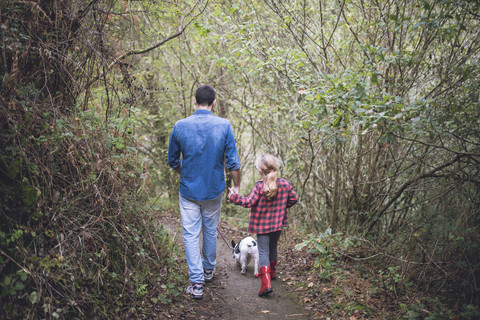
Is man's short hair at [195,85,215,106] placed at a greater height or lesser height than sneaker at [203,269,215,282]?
greater

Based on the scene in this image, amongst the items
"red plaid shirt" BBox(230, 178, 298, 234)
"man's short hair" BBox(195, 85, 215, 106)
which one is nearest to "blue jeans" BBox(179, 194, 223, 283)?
"red plaid shirt" BBox(230, 178, 298, 234)

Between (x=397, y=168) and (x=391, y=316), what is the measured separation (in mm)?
2742

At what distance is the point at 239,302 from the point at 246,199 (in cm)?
124

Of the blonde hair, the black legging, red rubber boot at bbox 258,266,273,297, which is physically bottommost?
red rubber boot at bbox 258,266,273,297

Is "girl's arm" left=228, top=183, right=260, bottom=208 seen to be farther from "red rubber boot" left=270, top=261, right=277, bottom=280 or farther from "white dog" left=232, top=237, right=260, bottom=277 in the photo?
"red rubber boot" left=270, top=261, right=277, bottom=280

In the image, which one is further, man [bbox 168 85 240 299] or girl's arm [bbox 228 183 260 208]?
girl's arm [bbox 228 183 260 208]

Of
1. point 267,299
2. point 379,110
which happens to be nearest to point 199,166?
point 267,299

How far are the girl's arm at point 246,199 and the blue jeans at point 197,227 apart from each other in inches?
7.1

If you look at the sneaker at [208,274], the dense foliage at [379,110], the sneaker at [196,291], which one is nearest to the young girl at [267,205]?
the sneaker at [208,274]

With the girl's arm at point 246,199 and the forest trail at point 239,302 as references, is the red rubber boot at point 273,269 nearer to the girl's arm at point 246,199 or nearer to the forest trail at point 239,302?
the forest trail at point 239,302

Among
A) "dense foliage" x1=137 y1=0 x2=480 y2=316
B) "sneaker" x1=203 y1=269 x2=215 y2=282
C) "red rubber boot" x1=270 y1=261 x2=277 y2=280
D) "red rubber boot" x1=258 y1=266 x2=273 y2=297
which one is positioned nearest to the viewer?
"dense foliage" x1=137 y1=0 x2=480 y2=316

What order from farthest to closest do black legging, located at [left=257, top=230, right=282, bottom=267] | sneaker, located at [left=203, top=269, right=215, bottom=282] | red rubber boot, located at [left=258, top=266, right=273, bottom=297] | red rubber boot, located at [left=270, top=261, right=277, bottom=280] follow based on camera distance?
1. red rubber boot, located at [left=270, top=261, right=277, bottom=280]
2. sneaker, located at [left=203, top=269, right=215, bottom=282]
3. black legging, located at [left=257, top=230, right=282, bottom=267]
4. red rubber boot, located at [left=258, top=266, right=273, bottom=297]

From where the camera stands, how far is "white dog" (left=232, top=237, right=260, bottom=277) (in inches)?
189

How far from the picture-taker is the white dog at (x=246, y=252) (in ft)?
15.7
